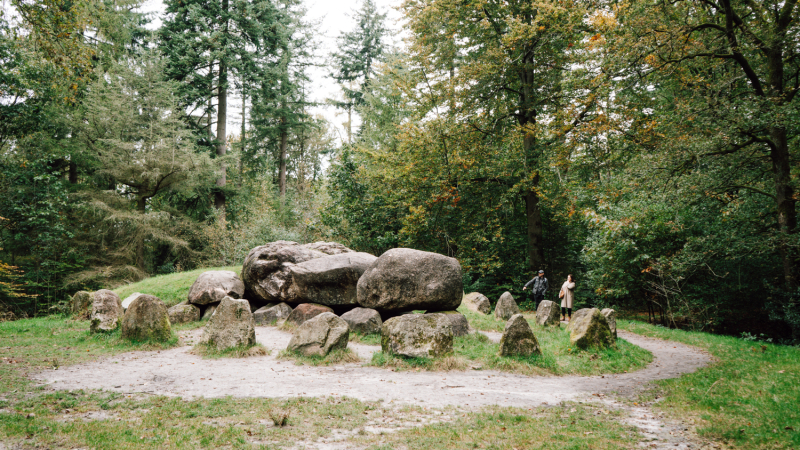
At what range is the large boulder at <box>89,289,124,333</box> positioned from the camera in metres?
11.1

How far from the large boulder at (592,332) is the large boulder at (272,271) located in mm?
9099

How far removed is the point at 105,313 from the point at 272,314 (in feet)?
15.3

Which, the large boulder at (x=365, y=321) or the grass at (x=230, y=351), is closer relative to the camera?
the grass at (x=230, y=351)

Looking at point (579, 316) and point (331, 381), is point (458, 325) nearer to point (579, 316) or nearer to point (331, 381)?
point (579, 316)

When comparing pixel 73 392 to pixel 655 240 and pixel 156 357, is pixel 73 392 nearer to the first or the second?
pixel 156 357

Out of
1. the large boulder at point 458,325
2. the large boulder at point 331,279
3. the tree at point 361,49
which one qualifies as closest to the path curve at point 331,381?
the large boulder at point 458,325

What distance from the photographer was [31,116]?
1905 centimetres

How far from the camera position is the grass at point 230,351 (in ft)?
29.9

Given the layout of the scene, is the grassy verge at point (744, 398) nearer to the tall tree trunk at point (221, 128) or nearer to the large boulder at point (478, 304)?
the large boulder at point (478, 304)

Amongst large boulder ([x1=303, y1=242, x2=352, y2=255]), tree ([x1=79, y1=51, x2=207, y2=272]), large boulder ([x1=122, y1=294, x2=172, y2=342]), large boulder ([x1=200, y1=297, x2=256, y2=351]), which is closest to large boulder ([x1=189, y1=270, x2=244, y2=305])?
large boulder ([x1=303, y1=242, x2=352, y2=255])

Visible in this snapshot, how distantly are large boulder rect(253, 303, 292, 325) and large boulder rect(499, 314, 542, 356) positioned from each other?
789 cm

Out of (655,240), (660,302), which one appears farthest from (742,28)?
(660,302)

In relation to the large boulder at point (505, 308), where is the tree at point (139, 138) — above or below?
above

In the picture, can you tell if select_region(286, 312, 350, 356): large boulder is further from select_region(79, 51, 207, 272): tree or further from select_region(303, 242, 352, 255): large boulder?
select_region(79, 51, 207, 272): tree
